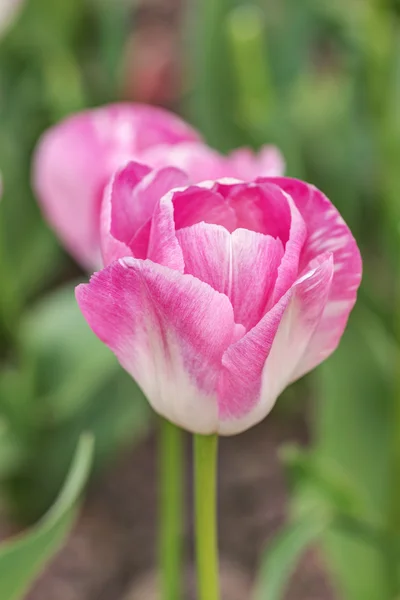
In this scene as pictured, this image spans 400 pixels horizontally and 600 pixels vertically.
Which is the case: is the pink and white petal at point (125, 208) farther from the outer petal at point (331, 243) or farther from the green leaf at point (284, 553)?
the green leaf at point (284, 553)

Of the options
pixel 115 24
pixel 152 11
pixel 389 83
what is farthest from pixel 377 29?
pixel 152 11

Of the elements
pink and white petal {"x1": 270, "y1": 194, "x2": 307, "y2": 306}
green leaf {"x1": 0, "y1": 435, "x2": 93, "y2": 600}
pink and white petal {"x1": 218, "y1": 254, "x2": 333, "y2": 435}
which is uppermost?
pink and white petal {"x1": 270, "y1": 194, "x2": 307, "y2": 306}

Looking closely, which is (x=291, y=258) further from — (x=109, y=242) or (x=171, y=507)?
(x=171, y=507)

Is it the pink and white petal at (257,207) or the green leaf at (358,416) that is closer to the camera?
the pink and white petal at (257,207)

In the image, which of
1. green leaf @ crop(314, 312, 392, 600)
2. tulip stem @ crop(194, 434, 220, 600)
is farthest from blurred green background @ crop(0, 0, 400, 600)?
tulip stem @ crop(194, 434, 220, 600)

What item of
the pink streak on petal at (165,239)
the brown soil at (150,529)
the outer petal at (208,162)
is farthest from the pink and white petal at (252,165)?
the brown soil at (150,529)

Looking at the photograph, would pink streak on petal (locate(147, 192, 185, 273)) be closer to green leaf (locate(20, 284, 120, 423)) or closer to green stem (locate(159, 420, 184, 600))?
green stem (locate(159, 420, 184, 600))

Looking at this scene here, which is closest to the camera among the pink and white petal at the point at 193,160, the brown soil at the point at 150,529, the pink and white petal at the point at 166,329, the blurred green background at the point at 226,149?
the pink and white petal at the point at 166,329
